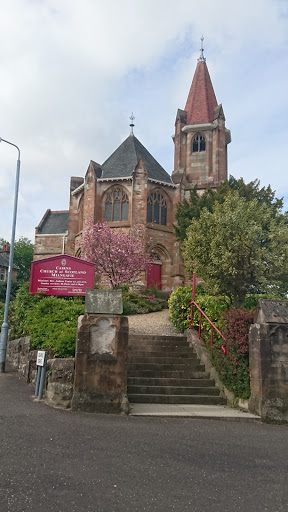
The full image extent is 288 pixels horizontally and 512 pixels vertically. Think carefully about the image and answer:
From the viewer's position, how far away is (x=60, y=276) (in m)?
13.6

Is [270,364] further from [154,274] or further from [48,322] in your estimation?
[154,274]

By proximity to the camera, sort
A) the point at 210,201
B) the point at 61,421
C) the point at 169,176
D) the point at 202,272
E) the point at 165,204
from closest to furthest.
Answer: the point at 61,421 → the point at 202,272 → the point at 210,201 → the point at 165,204 → the point at 169,176

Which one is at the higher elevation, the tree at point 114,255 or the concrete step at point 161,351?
the tree at point 114,255

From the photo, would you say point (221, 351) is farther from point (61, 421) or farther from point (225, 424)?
point (61, 421)

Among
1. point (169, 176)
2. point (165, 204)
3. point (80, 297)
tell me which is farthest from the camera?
point (169, 176)

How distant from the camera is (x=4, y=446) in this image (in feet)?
15.9

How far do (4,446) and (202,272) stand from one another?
1223 cm

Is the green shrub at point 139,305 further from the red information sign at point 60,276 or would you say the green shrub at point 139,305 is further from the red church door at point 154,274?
the red church door at point 154,274

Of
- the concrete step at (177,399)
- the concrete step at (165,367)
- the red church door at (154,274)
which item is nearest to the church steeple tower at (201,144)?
the red church door at (154,274)

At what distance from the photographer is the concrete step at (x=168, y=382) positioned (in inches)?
355

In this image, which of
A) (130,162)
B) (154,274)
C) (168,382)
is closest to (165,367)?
(168,382)

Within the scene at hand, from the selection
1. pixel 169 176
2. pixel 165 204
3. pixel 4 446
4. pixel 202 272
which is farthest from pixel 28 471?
pixel 169 176

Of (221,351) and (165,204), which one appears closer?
(221,351)

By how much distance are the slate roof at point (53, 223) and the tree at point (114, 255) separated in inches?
491
